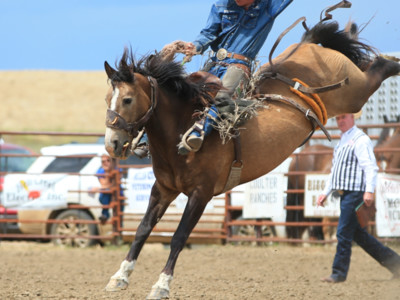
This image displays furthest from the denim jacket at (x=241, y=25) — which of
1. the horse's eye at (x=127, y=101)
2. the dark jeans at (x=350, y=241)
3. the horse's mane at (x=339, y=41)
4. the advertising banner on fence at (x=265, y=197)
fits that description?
the advertising banner on fence at (x=265, y=197)

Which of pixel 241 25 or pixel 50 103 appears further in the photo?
pixel 50 103

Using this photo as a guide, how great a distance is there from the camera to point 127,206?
11602 millimetres

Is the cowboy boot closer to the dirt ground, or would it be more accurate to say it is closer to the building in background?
the dirt ground

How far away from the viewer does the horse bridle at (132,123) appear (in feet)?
17.3

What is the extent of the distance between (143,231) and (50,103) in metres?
54.3

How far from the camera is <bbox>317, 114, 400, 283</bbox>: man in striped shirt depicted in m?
7.69

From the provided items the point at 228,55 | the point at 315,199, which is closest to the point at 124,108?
the point at 228,55

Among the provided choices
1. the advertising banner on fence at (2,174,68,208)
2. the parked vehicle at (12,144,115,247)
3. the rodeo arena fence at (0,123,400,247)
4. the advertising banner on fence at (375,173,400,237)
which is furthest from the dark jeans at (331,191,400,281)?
the advertising banner on fence at (2,174,68,208)

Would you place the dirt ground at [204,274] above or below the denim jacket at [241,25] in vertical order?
below

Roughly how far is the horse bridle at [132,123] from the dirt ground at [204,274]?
1855 mm

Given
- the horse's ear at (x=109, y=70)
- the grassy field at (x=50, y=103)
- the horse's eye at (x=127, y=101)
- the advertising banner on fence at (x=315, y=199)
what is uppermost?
the grassy field at (x=50, y=103)

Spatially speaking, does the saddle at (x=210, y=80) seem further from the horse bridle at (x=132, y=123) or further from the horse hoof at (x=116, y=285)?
the horse hoof at (x=116, y=285)

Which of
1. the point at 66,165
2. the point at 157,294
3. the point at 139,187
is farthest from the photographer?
the point at 66,165

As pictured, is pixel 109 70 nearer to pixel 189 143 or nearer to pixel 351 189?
pixel 189 143
